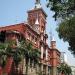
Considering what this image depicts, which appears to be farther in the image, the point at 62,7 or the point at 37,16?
the point at 37,16

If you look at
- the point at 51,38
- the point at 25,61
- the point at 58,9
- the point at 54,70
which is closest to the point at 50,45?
the point at 51,38

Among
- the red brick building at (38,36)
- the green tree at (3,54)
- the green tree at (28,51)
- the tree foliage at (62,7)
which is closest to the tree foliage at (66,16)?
the tree foliage at (62,7)

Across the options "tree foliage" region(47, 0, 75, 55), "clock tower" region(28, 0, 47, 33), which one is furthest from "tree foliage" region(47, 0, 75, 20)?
"clock tower" region(28, 0, 47, 33)

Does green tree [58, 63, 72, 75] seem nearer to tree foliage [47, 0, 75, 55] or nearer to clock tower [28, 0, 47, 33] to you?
clock tower [28, 0, 47, 33]

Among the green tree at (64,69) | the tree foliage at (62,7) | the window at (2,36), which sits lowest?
the green tree at (64,69)

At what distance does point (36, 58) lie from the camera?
196 feet

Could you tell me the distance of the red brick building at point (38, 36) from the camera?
63500 mm

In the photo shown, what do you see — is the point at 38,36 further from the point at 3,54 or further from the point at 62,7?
the point at 62,7

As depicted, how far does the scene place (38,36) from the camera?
7438 cm

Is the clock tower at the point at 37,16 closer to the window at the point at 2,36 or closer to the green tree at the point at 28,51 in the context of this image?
the window at the point at 2,36

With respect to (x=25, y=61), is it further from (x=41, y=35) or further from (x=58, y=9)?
(x=58, y=9)

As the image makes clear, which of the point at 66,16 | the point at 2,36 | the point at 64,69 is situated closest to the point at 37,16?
the point at 64,69

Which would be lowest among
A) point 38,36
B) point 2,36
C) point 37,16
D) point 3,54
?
point 3,54

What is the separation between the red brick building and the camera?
63500 millimetres
